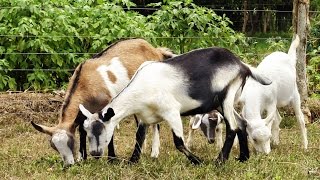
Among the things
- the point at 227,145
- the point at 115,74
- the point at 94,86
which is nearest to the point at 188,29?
the point at 115,74

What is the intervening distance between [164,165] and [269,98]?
2002 millimetres

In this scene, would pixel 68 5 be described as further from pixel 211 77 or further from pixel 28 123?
pixel 211 77

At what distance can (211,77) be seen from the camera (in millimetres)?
6199

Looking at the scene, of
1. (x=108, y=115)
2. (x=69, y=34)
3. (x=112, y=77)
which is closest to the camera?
(x=108, y=115)

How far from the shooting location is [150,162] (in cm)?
609

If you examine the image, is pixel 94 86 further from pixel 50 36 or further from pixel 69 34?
pixel 69 34

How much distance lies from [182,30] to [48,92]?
2450 millimetres

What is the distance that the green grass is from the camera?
571 cm

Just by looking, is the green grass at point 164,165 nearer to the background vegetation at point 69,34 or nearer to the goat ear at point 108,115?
the goat ear at point 108,115

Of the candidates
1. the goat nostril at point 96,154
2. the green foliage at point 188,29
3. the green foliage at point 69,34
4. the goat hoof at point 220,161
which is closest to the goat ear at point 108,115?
the goat nostril at point 96,154

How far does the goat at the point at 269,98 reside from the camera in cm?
671

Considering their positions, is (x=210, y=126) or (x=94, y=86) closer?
(x=94, y=86)

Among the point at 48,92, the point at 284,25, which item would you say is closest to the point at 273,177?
the point at 48,92

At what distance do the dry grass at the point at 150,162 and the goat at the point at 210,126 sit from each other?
122mm
